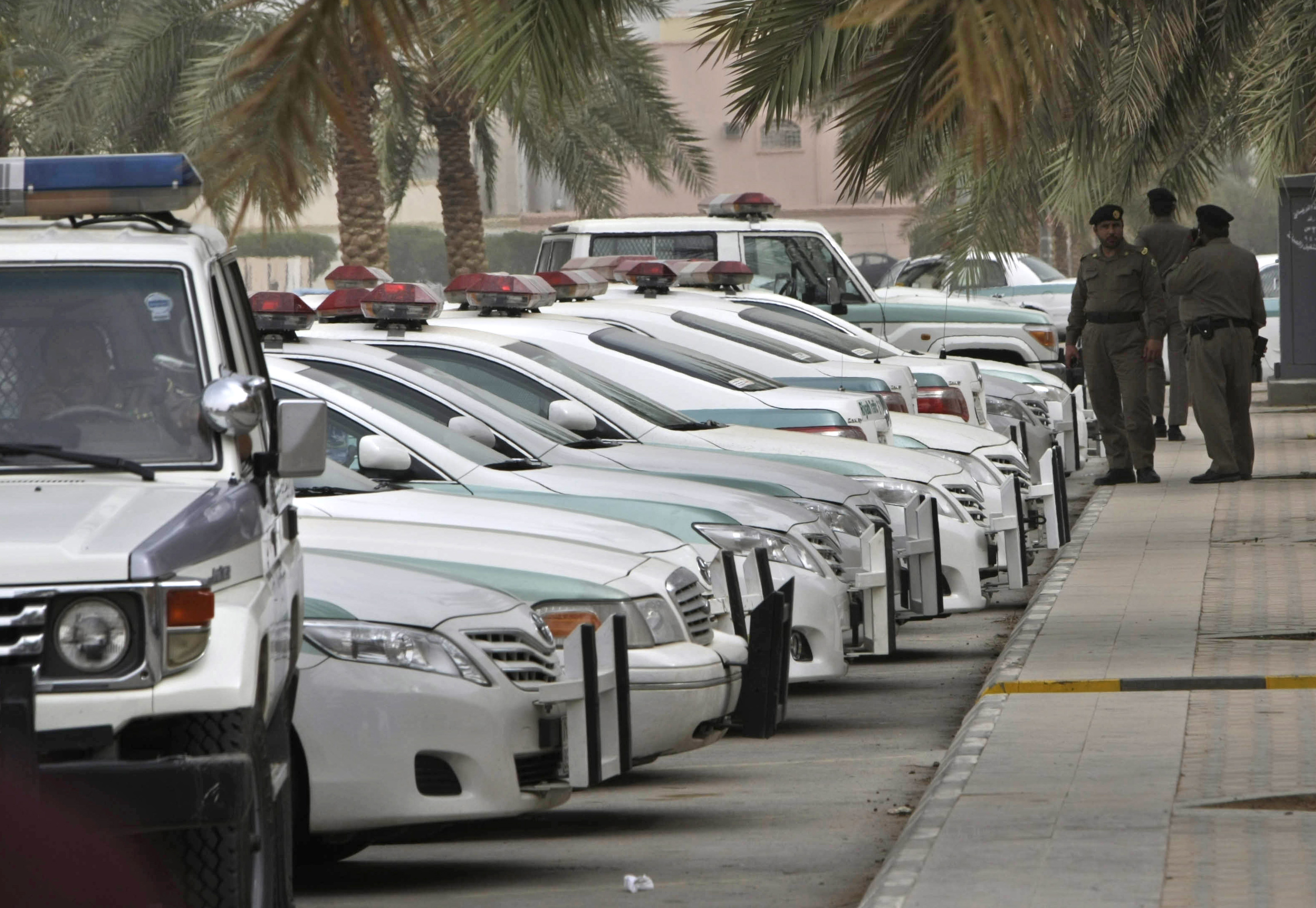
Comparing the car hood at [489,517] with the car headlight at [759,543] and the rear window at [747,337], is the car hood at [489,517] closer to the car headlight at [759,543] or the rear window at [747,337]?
the car headlight at [759,543]

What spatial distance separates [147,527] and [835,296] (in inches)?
624

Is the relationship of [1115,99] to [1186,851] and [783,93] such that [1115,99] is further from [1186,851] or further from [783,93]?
[1186,851]

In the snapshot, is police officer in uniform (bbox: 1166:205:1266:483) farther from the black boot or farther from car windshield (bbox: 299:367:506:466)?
car windshield (bbox: 299:367:506:466)

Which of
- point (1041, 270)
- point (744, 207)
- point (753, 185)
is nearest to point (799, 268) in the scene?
point (744, 207)

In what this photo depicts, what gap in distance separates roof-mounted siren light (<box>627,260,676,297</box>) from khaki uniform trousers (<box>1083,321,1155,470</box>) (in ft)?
10.9

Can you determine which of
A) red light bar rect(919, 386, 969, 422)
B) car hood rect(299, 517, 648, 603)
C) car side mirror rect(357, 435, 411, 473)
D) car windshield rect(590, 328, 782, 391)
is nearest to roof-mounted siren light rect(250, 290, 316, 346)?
car side mirror rect(357, 435, 411, 473)

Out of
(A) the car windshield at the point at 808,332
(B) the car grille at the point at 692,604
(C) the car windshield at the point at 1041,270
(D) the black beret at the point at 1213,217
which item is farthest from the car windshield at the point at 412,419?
(C) the car windshield at the point at 1041,270

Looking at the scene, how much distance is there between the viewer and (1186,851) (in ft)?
19.3

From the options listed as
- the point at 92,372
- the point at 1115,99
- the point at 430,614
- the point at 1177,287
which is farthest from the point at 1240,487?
the point at 92,372

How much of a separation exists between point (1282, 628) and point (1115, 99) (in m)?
6.84

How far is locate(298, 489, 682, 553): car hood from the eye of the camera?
7492 millimetres

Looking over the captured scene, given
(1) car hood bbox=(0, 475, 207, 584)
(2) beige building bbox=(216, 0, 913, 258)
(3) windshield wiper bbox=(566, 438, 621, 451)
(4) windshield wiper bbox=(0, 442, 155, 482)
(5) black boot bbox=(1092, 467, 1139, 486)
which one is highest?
(2) beige building bbox=(216, 0, 913, 258)

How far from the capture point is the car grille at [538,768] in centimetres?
597

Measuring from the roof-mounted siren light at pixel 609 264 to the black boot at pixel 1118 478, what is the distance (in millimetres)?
4299
